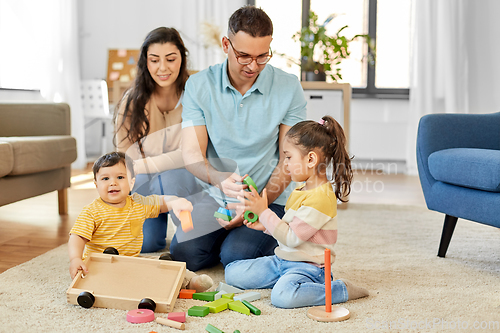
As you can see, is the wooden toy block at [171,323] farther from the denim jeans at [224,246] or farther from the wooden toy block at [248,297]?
the denim jeans at [224,246]

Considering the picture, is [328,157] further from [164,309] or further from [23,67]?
[23,67]

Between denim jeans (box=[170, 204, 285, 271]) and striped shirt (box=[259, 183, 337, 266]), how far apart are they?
0.17 metres

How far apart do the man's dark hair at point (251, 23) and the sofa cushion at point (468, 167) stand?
788 mm

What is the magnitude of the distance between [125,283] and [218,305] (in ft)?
0.84

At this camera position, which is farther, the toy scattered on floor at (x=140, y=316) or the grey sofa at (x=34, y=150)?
the grey sofa at (x=34, y=150)

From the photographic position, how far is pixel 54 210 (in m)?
2.52

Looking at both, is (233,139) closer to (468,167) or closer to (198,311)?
(198,311)

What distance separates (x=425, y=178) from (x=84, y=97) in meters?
3.31

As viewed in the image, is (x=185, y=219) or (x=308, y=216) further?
(x=185, y=219)

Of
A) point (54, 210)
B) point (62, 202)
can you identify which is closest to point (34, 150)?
point (62, 202)

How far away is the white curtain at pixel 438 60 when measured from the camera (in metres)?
3.89

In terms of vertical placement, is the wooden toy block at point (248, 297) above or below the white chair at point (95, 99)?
below

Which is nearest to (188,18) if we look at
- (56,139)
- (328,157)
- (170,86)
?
(56,139)

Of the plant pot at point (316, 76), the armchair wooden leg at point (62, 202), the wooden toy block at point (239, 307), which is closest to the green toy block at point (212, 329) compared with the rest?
the wooden toy block at point (239, 307)
